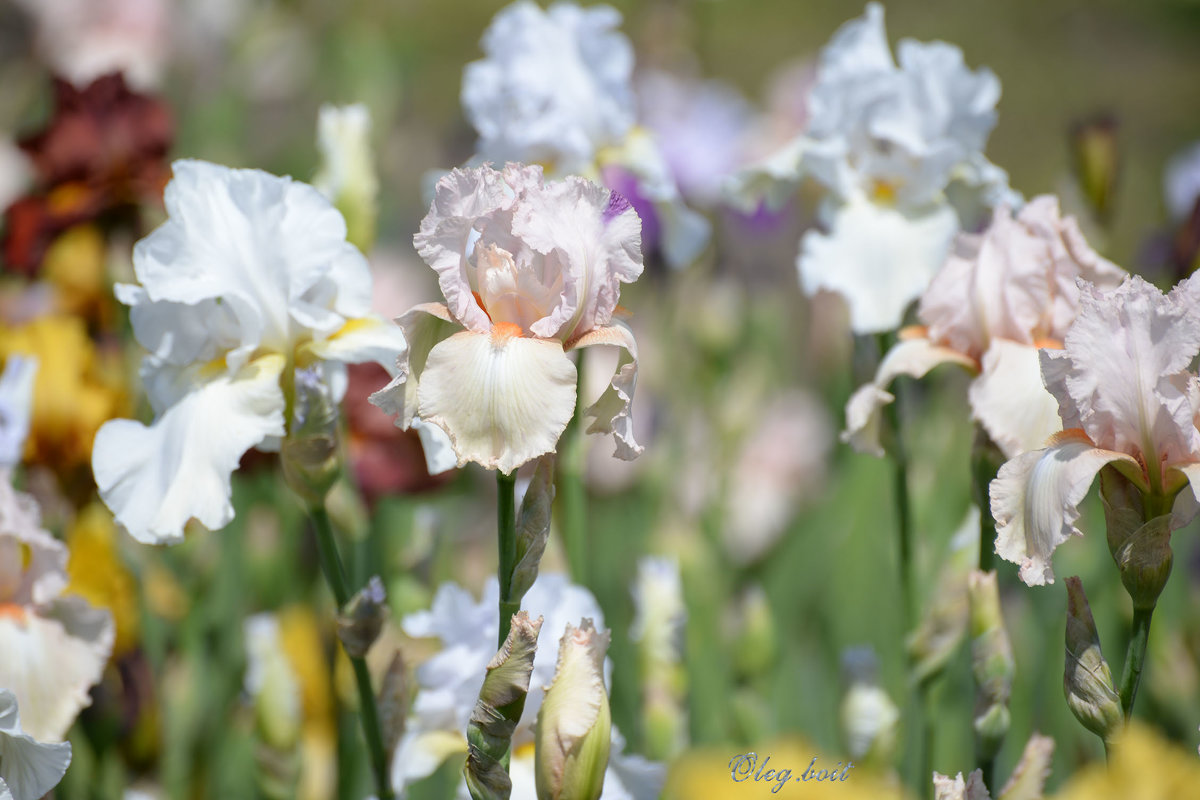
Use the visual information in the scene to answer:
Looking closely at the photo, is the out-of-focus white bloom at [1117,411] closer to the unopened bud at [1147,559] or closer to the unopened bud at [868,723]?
the unopened bud at [1147,559]

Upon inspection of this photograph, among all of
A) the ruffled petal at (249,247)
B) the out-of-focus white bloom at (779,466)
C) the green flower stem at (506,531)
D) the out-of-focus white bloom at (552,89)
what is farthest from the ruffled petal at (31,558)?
the out-of-focus white bloom at (779,466)

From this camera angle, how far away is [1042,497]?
2.60 ft

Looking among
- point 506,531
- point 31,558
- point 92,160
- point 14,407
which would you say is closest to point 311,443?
point 506,531

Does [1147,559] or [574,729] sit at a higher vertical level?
[1147,559]

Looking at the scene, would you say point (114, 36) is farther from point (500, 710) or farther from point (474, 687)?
point (500, 710)

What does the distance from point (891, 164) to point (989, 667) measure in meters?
0.61

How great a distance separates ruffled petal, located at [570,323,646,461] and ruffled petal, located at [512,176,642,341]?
Result: 0.02 meters

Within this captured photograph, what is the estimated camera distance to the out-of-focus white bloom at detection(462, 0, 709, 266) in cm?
139

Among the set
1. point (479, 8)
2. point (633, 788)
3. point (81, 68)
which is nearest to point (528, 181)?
point (633, 788)

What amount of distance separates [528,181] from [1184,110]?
24.8 ft

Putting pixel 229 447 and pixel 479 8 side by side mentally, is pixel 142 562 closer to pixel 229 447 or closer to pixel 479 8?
pixel 229 447

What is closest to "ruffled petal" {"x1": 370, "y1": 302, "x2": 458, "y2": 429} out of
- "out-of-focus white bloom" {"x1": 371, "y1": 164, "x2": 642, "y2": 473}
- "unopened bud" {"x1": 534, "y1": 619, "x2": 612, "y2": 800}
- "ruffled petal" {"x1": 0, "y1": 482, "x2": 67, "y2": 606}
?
"out-of-focus white bloom" {"x1": 371, "y1": 164, "x2": 642, "y2": 473}

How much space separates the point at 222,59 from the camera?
3639 millimetres

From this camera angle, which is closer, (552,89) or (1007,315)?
(1007,315)
